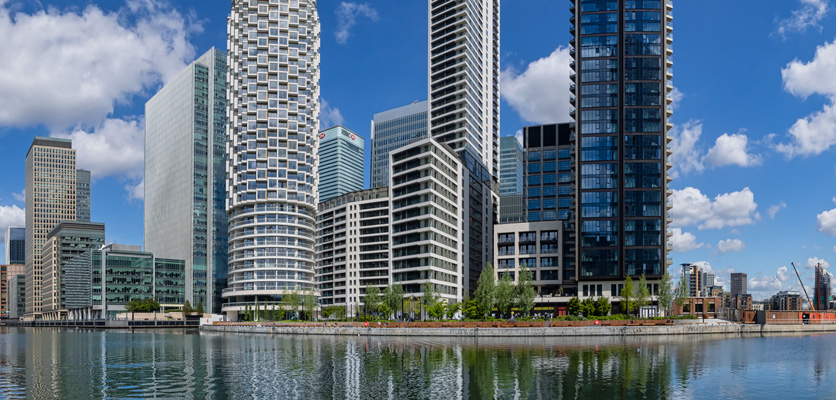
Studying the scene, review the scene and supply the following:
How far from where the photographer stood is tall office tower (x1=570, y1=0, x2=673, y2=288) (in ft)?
581

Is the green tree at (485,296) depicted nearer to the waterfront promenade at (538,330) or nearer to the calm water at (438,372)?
the waterfront promenade at (538,330)

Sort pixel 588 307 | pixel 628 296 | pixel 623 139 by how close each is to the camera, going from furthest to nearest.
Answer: pixel 623 139 < pixel 628 296 < pixel 588 307

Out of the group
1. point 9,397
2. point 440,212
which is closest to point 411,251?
point 440,212

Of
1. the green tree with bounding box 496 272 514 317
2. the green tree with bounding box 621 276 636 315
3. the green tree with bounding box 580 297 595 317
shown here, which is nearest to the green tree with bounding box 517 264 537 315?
the green tree with bounding box 496 272 514 317

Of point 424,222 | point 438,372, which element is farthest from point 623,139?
point 438,372

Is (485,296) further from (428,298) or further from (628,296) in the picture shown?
(628,296)

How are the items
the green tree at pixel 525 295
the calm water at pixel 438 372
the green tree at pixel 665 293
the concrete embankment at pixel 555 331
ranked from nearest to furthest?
the calm water at pixel 438 372 → the concrete embankment at pixel 555 331 → the green tree at pixel 525 295 → the green tree at pixel 665 293

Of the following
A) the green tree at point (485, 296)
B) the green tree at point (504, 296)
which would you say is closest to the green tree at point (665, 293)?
the green tree at point (504, 296)

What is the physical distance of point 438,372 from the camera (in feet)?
228

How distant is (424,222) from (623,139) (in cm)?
5827

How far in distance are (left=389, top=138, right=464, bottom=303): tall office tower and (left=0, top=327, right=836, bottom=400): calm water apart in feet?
258

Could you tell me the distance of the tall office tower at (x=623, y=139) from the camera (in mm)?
177000

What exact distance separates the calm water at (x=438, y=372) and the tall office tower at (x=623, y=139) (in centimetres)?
7274

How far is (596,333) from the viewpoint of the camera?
12656 cm
